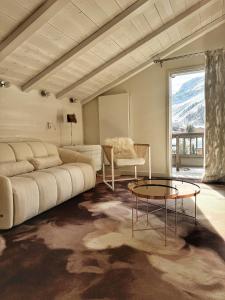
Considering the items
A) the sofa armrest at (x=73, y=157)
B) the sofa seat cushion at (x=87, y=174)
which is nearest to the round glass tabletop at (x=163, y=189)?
the sofa seat cushion at (x=87, y=174)

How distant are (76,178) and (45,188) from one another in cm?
61

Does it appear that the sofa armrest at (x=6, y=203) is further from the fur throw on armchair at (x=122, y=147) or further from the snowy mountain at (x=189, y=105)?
the snowy mountain at (x=189, y=105)

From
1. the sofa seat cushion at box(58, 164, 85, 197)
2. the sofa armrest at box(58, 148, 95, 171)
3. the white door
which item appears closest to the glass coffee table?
the sofa seat cushion at box(58, 164, 85, 197)

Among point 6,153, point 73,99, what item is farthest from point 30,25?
point 73,99

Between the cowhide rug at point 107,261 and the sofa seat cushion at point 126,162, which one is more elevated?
the sofa seat cushion at point 126,162

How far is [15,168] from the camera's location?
262 centimetres

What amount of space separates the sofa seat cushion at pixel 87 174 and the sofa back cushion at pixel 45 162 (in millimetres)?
193

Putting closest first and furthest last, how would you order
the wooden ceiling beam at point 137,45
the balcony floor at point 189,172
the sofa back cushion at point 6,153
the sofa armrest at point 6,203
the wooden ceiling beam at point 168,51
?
the sofa armrest at point 6,203, the sofa back cushion at point 6,153, the wooden ceiling beam at point 137,45, the wooden ceiling beam at point 168,51, the balcony floor at point 189,172

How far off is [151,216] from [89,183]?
48.0 inches

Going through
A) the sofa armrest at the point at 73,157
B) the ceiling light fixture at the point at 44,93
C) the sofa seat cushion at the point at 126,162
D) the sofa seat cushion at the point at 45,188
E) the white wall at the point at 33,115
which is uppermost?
the ceiling light fixture at the point at 44,93

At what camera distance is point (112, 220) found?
90.7 inches

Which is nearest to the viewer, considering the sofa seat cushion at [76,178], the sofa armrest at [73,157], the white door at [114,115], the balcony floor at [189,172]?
the sofa seat cushion at [76,178]

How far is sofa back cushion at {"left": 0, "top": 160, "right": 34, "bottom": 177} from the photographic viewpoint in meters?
2.50

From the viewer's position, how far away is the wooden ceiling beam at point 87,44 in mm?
2591
